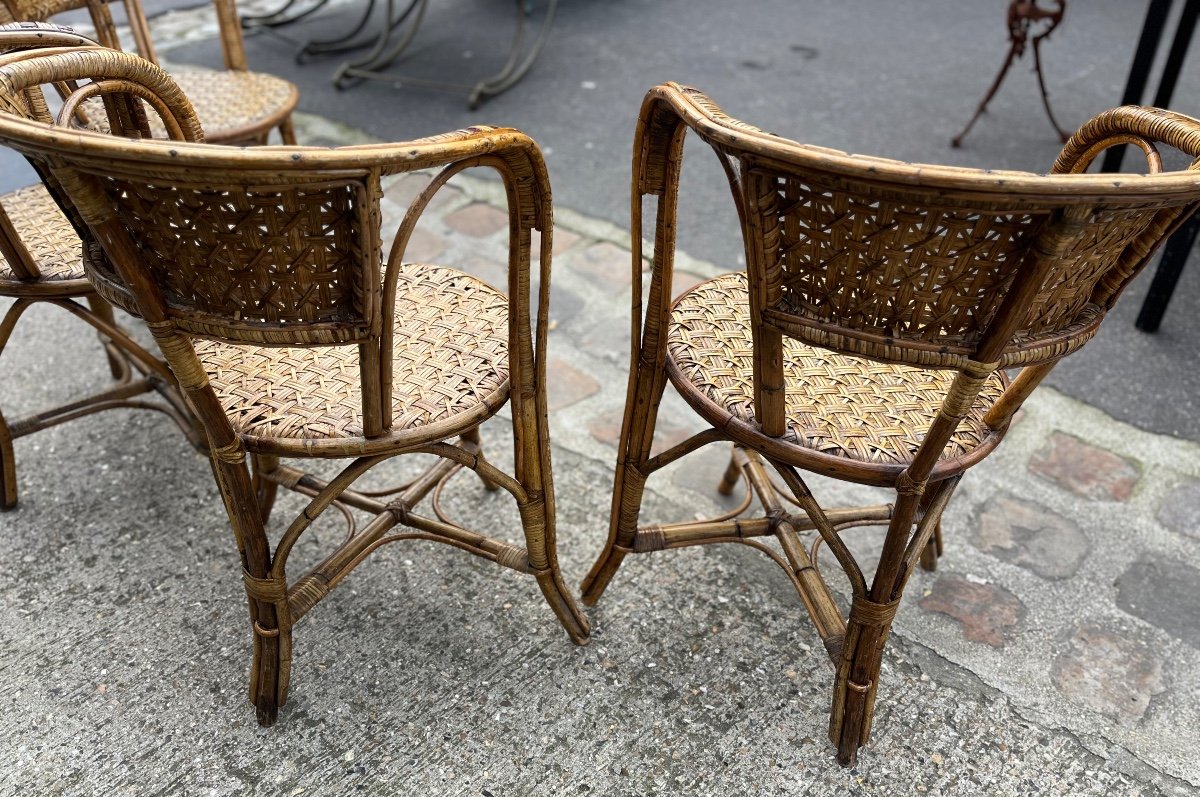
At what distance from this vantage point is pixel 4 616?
171 centimetres

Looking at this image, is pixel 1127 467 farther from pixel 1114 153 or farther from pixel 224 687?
pixel 224 687

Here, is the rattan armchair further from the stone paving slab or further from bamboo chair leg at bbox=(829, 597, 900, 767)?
bamboo chair leg at bbox=(829, 597, 900, 767)

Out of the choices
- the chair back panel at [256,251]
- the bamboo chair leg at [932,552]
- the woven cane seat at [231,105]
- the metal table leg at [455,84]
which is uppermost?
the chair back panel at [256,251]

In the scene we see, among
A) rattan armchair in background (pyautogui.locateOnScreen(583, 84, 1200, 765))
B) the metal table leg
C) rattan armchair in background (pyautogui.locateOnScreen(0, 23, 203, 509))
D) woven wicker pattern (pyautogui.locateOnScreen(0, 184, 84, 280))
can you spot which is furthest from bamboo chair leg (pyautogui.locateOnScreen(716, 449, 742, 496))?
the metal table leg

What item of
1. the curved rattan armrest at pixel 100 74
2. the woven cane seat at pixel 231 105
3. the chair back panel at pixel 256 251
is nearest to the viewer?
the chair back panel at pixel 256 251

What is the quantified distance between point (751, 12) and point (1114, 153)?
3.00 m

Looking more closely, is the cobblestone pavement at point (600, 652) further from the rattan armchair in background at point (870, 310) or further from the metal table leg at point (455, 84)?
the metal table leg at point (455, 84)

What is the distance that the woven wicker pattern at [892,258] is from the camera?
39.6 inches

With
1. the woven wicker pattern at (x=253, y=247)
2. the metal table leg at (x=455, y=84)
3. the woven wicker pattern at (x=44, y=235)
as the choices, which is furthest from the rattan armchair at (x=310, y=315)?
the metal table leg at (x=455, y=84)

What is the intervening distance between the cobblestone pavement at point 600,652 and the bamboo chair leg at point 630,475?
11 centimetres

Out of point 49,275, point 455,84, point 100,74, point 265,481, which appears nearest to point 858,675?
point 265,481

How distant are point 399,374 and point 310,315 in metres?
0.31

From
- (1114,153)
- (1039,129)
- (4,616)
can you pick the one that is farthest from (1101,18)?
(4,616)

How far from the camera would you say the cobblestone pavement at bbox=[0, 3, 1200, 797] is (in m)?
1.46
